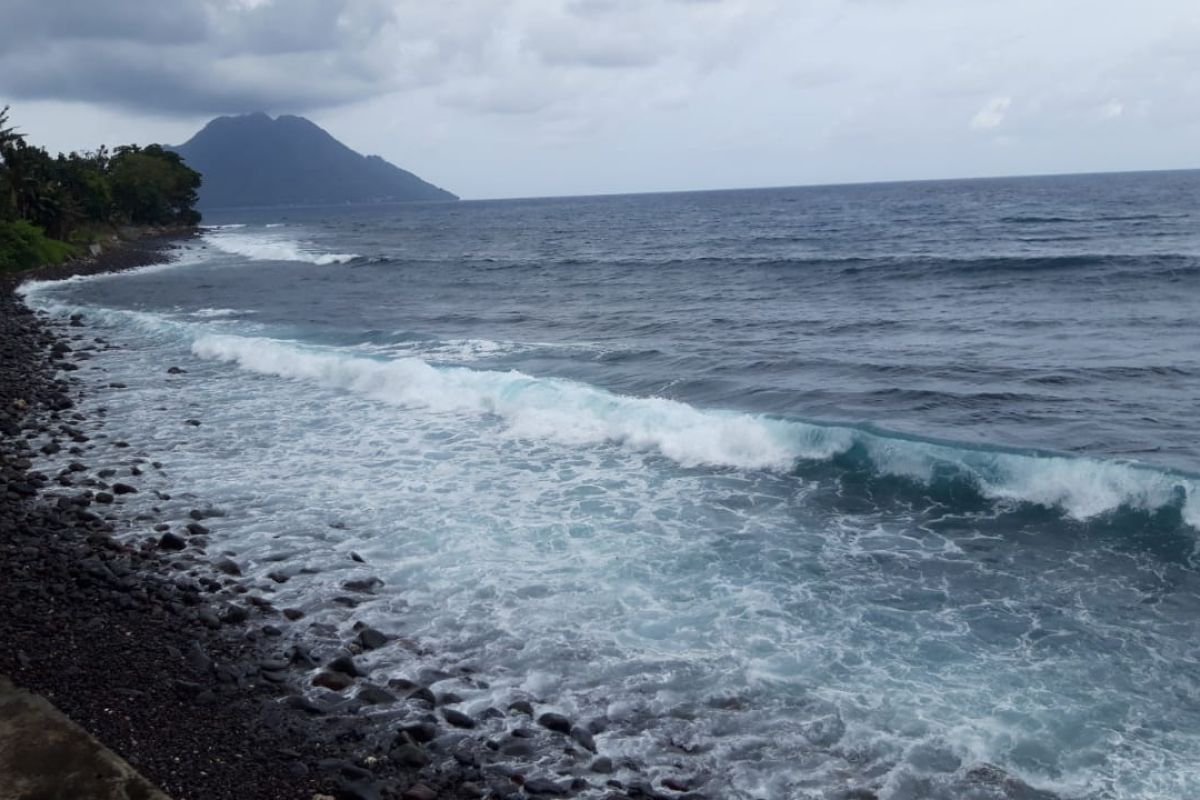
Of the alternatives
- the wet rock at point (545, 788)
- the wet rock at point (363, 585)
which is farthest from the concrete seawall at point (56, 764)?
the wet rock at point (363, 585)

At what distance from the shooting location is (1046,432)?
15906 millimetres

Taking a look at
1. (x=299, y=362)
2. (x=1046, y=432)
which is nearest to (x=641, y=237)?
(x=299, y=362)

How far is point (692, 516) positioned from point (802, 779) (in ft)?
20.1

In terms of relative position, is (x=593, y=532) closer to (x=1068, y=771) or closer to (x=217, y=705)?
(x=217, y=705)

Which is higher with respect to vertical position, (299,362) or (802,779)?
(299,362)

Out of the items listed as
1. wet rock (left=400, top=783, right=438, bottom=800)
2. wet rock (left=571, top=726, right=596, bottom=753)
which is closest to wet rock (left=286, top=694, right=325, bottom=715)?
wet rock (left=400, top=783, right=438, bottom=800)

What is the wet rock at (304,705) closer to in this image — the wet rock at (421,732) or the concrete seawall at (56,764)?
the wet rock at (421,732)

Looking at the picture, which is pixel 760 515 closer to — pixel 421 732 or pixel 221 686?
pixel 421 732

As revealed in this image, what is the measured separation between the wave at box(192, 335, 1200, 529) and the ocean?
0.06m

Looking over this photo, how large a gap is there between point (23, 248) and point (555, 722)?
5155cm

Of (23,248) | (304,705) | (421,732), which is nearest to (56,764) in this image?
(304,705)

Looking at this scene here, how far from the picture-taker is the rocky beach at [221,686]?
6.92m

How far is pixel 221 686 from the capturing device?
8172 mm

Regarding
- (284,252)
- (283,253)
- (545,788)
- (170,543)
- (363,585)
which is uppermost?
(284,252)
